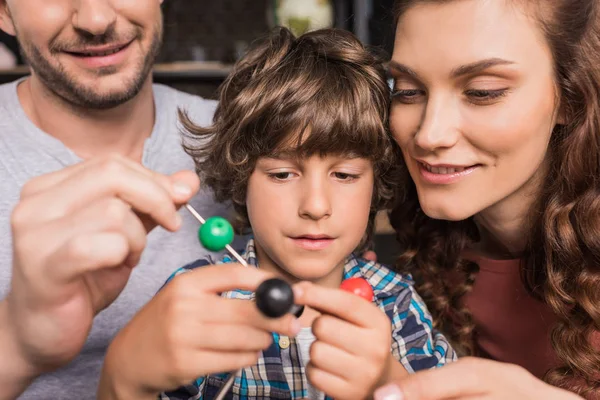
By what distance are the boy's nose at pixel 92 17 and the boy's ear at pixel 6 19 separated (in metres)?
0.30

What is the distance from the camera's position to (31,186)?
0.92m

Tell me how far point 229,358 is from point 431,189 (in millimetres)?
629

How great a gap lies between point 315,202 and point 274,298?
0.42 m

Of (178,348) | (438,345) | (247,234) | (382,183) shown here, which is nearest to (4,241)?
(247,234)

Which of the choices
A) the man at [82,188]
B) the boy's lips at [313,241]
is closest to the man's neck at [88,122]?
the man at [82,188]

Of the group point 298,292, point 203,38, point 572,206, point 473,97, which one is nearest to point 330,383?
point 298,292

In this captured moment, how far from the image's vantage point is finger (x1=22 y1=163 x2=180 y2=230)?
88cm

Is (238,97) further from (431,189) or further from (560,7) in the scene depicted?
(560,7)

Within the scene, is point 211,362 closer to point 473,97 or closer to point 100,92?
point 473,97

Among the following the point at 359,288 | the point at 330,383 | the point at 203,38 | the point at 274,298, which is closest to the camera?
the point at 274,298

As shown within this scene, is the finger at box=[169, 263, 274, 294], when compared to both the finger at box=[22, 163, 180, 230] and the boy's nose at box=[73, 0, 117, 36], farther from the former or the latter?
the boy's nose at box=[73, 0, 117, 36]

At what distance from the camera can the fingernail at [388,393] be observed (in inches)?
34.7

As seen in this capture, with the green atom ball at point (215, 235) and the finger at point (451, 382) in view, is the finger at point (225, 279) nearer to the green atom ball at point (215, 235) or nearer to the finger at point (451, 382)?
the green atom ball at point (215, 235)

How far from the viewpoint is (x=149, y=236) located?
1.56 metres
